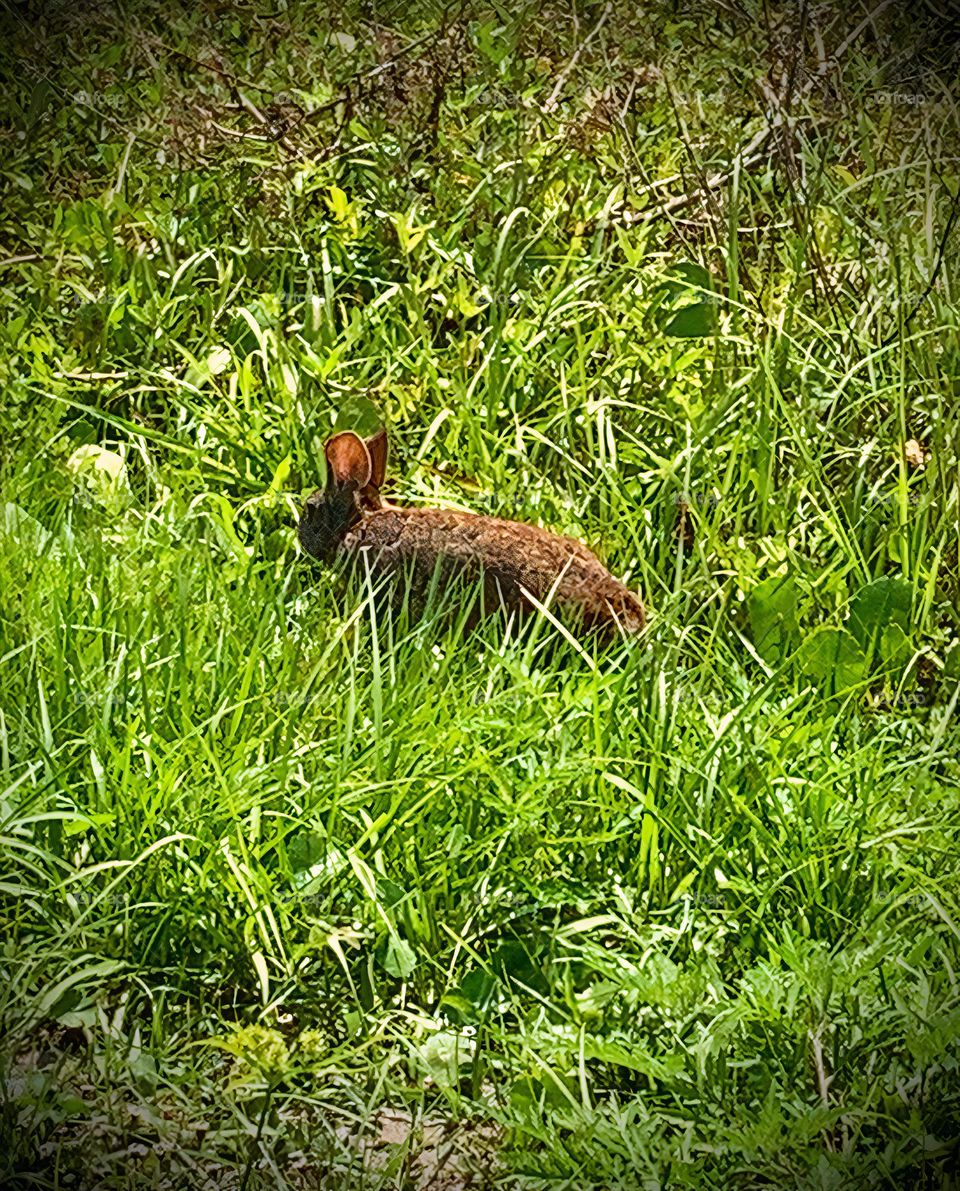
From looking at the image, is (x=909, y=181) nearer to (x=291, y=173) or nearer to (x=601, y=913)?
(x=291, y=173)

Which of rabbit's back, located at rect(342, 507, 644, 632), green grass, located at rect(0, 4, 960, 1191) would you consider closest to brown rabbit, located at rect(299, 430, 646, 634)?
rabbit's back, located at rect(342, 507, 644, 632)

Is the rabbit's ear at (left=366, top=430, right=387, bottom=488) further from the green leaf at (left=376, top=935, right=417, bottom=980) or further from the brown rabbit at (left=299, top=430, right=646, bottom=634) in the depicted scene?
the green leaf at (left=376, top=935, right=417, bottom=980)

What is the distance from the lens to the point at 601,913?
3145mm

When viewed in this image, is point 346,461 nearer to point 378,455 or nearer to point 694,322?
point 378,455

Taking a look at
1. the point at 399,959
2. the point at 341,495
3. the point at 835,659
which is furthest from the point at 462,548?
the point at 399,959

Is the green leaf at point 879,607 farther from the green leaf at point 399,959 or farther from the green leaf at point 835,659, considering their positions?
the green leaf at point 399,959

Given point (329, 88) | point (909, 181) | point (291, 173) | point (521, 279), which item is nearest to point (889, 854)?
point (521, 279)

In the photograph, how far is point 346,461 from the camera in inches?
163

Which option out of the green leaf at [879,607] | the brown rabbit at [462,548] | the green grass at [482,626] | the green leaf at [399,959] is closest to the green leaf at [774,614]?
the green grass at [482,626]

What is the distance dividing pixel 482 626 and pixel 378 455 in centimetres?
60

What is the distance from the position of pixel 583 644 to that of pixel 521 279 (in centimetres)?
158

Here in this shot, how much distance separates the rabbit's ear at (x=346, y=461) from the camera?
4.12m

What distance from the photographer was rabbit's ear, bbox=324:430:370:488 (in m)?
4.12

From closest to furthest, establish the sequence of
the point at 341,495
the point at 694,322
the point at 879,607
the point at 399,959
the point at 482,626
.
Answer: the point at 399,959, the point at 482,626, the point at 879,607, the point at 341,495, the point at 694,322
